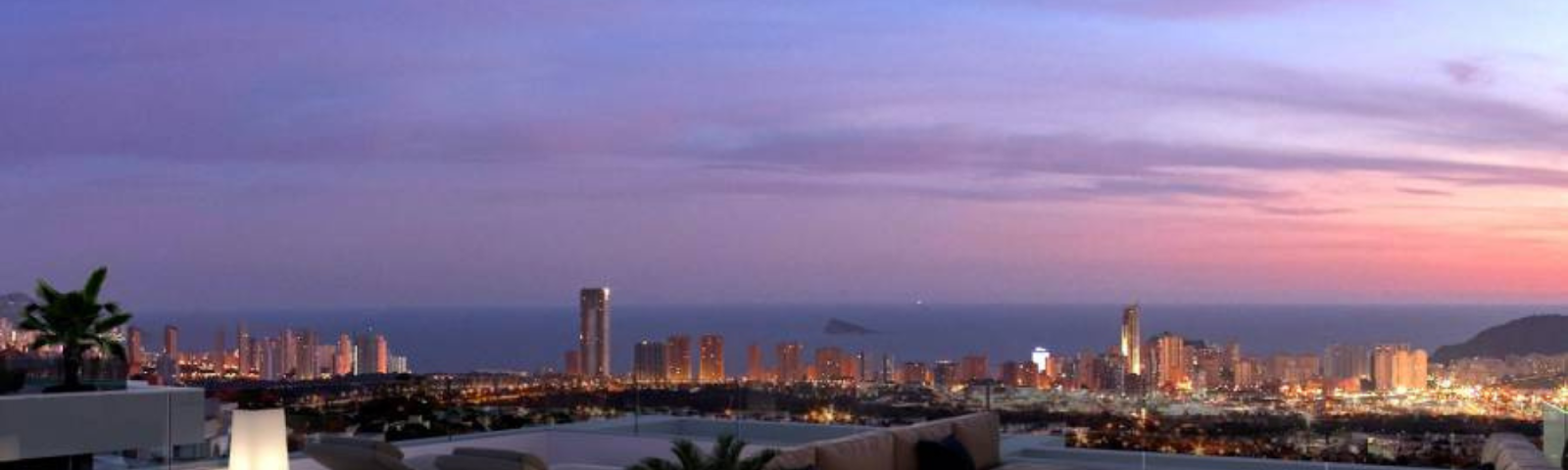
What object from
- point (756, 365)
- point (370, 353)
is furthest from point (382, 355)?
point (756, 365)

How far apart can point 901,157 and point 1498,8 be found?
16.6 ft

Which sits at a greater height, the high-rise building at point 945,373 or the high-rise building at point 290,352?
the high-rise building at point 290,352

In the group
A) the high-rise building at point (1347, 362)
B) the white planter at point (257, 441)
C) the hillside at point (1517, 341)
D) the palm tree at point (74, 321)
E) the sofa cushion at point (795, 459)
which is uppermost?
the palm tree at point (74, 321)

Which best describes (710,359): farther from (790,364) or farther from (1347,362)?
(1347,362)

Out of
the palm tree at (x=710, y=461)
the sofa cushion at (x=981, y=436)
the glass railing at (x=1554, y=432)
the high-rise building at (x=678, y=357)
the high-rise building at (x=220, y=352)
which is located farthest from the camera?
the high-rise building at (x=678, y=357)

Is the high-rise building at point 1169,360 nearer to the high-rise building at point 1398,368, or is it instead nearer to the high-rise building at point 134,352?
the high-rise building at point 1398,368

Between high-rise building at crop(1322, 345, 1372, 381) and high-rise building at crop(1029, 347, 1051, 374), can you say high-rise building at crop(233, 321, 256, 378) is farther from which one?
high-rise building at crop(1322, 345, 1372, 381)

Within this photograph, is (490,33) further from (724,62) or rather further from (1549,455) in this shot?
(1549,455)

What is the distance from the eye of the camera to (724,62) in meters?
11.9

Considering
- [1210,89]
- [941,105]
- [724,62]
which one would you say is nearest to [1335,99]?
[1210,89]

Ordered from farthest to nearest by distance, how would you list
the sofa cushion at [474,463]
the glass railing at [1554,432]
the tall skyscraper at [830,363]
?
the tall skyscraper at [830,363]
the glass railing at [1554,432]
the sofa cushion at [474,463]

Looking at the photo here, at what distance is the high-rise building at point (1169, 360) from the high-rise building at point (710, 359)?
2745mm

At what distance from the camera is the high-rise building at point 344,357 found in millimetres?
9023

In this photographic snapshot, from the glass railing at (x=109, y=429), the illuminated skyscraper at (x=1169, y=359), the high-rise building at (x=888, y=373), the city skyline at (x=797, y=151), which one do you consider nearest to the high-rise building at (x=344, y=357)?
the glass railing at (x=109, y=429)
